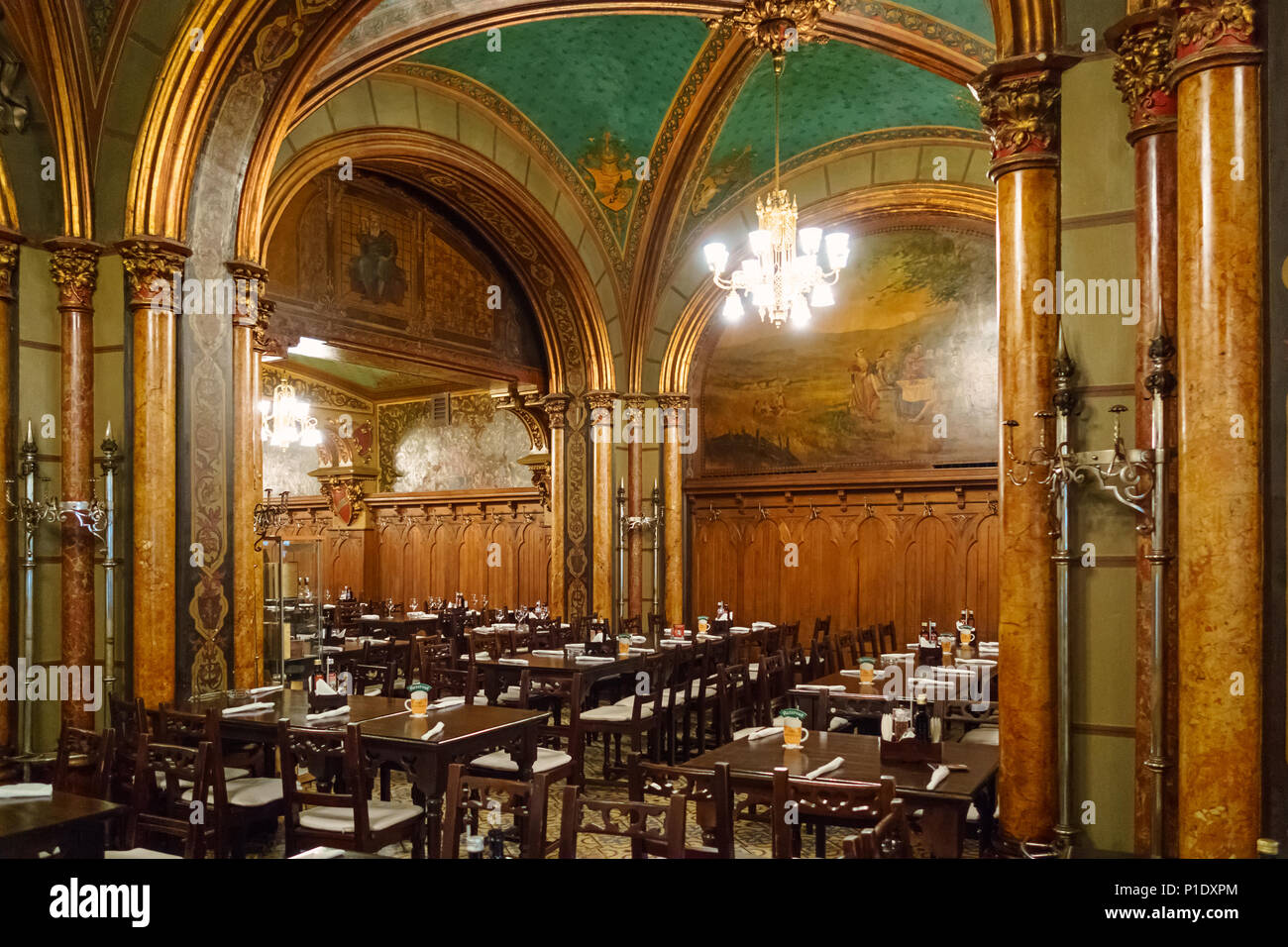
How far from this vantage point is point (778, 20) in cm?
855

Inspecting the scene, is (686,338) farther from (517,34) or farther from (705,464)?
(517,34)

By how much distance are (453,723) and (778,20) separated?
6.35 metres

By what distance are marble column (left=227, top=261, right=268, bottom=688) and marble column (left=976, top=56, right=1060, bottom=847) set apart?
5.21 meters

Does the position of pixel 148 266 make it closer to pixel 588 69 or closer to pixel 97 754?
pixel 97 754

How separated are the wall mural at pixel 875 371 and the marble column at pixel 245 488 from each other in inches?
324

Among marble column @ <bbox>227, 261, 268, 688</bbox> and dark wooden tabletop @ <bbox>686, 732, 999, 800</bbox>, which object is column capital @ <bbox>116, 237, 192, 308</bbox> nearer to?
marble column @ <bbox>227, 261, 268, 688</bbox>

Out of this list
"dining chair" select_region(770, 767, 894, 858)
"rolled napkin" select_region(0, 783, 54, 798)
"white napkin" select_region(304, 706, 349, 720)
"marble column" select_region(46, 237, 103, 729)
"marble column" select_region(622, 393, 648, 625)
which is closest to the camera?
"dining chair" select_region(770, 767, 894, 858)

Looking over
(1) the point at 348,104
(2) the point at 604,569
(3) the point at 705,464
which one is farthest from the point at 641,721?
(3) the point at 705,464

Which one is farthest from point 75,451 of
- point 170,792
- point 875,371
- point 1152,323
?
point 875,371

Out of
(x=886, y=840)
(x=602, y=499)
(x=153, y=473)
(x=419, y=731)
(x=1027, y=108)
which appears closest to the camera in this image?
(x=886, y=840)

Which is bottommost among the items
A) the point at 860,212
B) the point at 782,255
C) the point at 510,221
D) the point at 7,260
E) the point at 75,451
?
the point at 75,451

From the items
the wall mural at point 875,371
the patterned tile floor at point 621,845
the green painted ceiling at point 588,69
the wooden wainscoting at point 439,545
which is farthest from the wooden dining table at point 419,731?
the wooden wainscoting at point 439,545

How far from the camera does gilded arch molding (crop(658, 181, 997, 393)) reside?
12523 mm

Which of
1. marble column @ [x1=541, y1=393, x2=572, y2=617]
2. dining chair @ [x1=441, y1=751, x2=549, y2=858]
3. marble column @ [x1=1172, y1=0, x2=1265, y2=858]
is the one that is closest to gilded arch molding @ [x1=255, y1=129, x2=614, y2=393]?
marble column @ [x1=541, y1=393, x2=572, y2=617]
